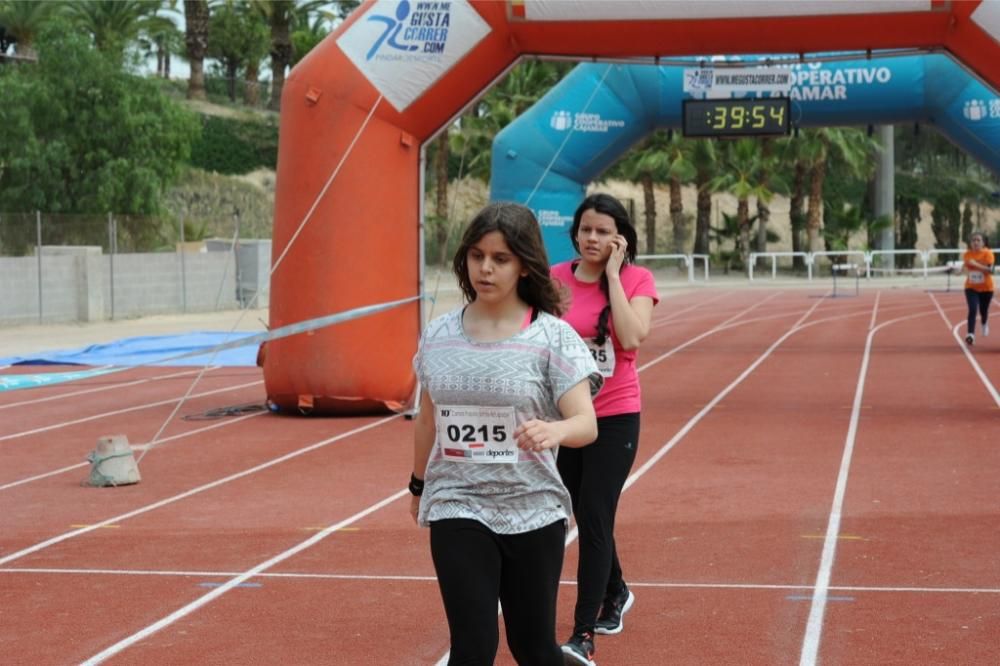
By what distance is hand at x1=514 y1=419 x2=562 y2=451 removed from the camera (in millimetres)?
4031

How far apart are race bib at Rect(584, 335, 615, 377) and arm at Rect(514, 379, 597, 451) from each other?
1541 mm

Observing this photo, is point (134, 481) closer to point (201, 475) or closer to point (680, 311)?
point (201, 475)

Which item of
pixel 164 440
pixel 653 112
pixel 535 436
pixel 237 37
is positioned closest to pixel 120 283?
pixel 653 112

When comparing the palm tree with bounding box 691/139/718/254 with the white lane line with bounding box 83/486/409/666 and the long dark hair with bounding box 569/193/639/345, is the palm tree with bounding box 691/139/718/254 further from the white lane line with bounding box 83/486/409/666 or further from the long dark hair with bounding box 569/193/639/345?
the long dark hair with bounding box 569/193/639/345

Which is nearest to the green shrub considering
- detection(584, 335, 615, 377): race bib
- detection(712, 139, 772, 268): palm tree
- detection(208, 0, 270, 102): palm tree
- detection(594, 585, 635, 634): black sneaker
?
detection(208, 0, 270, 102): palm tree

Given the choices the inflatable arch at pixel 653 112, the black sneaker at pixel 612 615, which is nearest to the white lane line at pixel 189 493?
the black sneaker at pixel 612 615

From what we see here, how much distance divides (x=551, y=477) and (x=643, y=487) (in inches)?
237

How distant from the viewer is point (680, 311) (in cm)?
3281

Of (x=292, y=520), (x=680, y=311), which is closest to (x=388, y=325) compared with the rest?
(x=292, y=520)

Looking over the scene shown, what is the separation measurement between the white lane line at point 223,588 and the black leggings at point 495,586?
2.28 m

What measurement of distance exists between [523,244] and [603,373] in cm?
170

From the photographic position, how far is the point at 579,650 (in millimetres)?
5672

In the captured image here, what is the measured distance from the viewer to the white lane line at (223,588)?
6.16m

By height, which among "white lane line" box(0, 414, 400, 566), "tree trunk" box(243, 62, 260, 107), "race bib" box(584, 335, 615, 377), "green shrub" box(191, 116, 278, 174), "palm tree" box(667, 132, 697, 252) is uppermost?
"tree trunk" box(243, 62, 260, 107)
